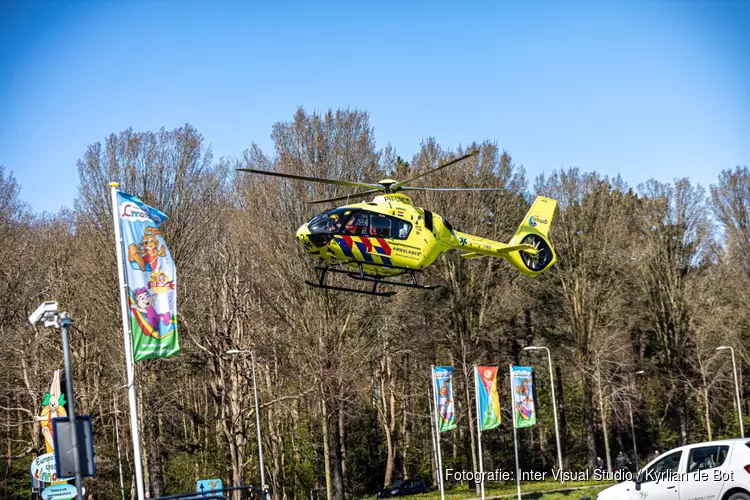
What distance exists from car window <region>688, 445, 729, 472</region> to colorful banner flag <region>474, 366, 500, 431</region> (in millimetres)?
13562

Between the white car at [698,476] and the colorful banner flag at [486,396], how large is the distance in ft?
39.9

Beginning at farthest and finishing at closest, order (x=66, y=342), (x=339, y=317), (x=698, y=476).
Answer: (x=339, y=317) < (x=698, y=476) < (x=66, y=342)

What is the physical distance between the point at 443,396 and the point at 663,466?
13.3m

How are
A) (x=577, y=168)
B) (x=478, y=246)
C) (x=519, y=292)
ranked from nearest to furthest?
(x=478, y=246) → (x=519, y=292) → (x=577, y=168)

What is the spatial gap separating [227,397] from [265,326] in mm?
3580

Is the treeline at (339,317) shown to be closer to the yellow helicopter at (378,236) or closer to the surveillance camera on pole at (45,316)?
the yellow helicopter at (378,236)

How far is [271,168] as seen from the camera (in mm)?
37312

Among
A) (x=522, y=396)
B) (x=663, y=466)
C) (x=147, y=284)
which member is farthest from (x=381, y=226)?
(x=522, y=396)

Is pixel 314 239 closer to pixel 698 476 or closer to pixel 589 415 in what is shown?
pixel 698 476

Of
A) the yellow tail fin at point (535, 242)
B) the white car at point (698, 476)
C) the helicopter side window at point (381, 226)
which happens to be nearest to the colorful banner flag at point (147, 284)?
the helicopter side window at point (381, 226)

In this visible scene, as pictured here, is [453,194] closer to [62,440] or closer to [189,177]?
[189,177]

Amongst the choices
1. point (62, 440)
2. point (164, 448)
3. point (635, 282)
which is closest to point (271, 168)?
point (164, 448)

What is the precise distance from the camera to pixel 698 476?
15.5 metres

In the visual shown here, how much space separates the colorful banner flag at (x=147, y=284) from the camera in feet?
54.3
